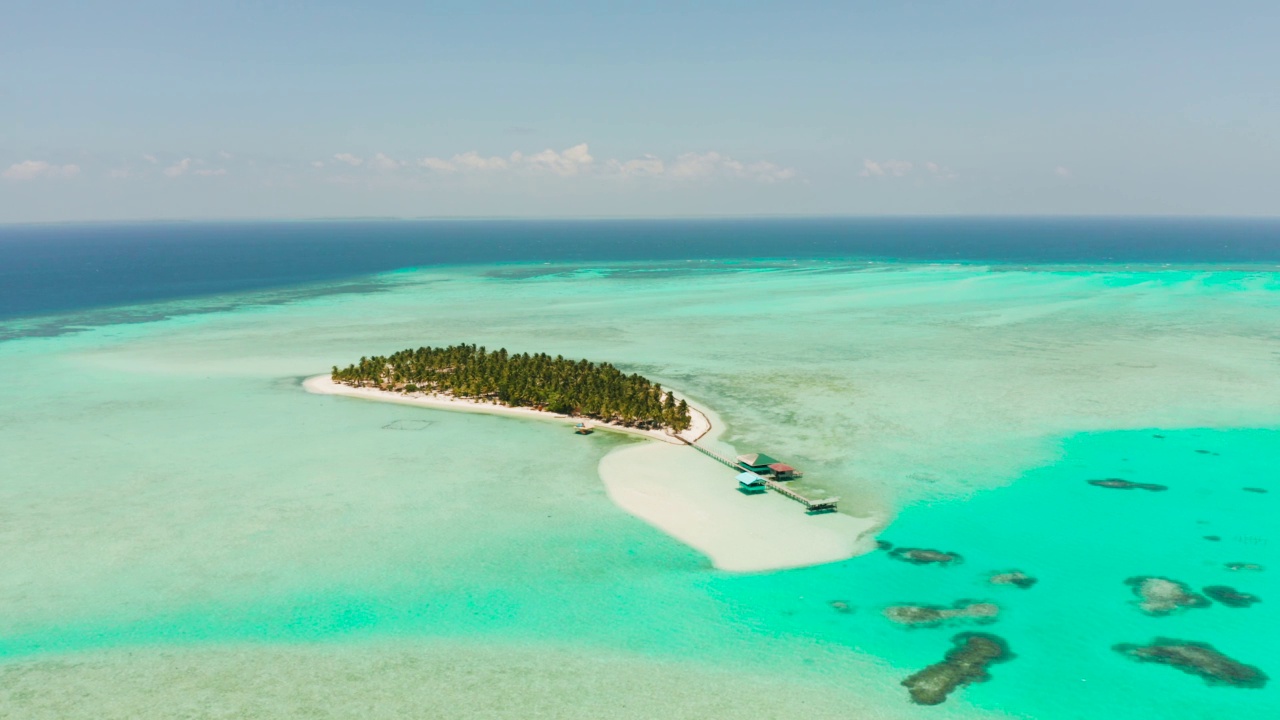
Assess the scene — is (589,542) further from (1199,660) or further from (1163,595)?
(1163,595)

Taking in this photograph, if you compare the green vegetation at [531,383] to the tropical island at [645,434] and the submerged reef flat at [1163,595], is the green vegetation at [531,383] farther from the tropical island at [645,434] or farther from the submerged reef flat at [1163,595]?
the submerged reef flat at [1163,595]

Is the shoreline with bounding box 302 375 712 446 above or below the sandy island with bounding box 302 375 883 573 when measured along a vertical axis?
above

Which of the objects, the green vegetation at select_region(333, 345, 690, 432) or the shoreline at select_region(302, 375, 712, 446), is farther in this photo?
the green vegetation at select_region(333, 345, 690, 432)

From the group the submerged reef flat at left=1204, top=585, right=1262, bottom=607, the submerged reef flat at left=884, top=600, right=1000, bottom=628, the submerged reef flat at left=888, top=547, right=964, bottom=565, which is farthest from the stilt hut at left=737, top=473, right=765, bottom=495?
the submerged reef flat at left=1204, top=585, right=1262, bottom=607

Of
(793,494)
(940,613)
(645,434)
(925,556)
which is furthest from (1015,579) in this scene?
(645,434)

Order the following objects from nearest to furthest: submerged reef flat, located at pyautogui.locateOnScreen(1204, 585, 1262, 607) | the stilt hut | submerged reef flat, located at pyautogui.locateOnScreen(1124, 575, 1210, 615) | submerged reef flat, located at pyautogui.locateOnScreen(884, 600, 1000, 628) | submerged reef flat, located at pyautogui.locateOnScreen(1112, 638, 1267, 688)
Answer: submerged reef flat, located at pyautogui.locateOnScreen(1112, 638, 1267, 688)
submerged reef flat, located at pyautogui.locateOnScreen(884, 600, 1000, 628)
submerged reef flat, located at pyautogui.locateOnScreen(1124, 575, 1210, 615)
submerged reef flat, located at pyautogui.locateOnScreen(1204, 585, 1262, 607)
the stilt hut

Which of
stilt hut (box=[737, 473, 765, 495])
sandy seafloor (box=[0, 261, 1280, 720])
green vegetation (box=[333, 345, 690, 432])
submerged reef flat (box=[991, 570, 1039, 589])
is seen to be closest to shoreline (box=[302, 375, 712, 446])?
green vegetation (box=[333, 345, 690, 432])

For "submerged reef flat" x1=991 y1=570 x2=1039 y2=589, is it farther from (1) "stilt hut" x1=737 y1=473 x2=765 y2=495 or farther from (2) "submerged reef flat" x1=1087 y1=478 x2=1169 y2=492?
(2) "submerged reef flat" x1=1087 y1=478 x2=1169 y2=492

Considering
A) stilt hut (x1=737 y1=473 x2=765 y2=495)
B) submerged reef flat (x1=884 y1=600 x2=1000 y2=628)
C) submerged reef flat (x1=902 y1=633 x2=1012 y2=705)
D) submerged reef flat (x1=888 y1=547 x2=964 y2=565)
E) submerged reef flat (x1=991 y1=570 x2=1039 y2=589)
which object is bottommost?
submerged reef flat (x1=902 y1=633 x2=1012 y2=705)

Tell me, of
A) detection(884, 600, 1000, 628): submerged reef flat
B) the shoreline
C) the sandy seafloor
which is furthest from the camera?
the shoreline
